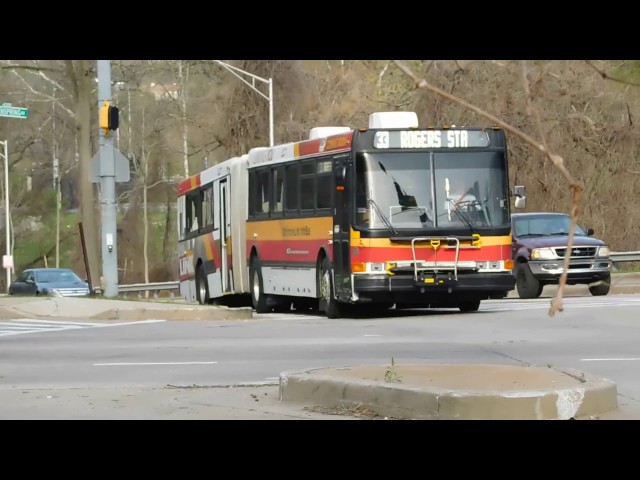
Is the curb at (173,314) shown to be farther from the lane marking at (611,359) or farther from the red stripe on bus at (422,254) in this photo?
the lane marking at (611,359)

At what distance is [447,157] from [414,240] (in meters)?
1.52

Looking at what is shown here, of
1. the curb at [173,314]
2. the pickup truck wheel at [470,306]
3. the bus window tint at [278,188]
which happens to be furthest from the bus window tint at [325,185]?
the pickup truck wheel at [470,306]

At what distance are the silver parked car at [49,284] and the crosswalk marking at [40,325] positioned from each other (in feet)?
68.6

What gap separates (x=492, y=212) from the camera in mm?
22219

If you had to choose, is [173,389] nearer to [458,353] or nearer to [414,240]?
[458,353]

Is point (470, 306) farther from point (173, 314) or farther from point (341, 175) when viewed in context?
point (173, 314)

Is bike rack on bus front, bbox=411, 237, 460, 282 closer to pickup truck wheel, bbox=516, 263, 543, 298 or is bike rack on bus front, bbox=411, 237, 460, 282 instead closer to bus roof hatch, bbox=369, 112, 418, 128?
bus roof hatch, bbox=369, 112, 418, 128

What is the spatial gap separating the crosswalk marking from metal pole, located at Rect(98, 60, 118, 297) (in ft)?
13.2

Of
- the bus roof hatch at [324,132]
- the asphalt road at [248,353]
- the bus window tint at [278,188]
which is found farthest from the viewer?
the bus window tint at [278,188]

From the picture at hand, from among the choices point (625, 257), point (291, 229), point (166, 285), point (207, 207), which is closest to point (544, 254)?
point (291, 229)

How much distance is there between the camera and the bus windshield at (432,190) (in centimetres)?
2192

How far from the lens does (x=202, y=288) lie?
31.6 metres

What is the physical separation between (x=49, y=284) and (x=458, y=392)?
38.1 metres
